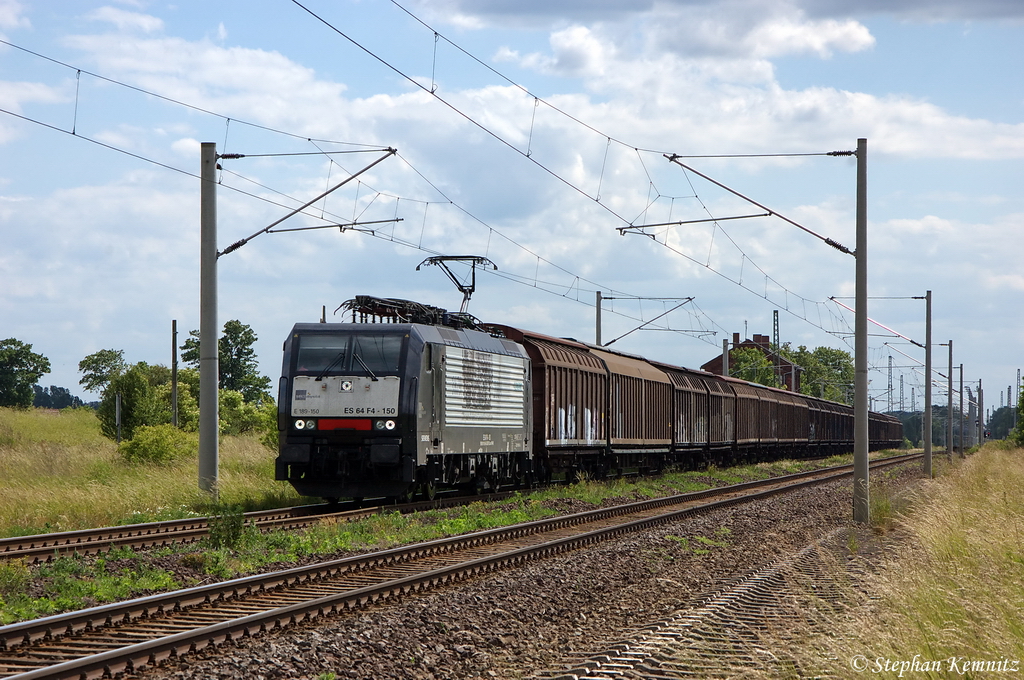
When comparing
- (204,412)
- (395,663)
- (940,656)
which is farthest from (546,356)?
(940,656)

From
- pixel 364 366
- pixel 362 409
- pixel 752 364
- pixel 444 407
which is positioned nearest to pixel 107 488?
pixel 362 409

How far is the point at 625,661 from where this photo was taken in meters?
7.94

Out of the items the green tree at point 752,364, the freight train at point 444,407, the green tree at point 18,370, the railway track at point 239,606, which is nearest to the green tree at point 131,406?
the freight train at point 444,407

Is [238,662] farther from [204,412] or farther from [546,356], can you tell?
[546,356]

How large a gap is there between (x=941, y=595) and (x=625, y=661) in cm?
248

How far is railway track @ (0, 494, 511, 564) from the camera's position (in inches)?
524

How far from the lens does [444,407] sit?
67.9ft

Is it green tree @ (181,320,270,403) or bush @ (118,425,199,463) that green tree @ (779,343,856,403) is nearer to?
green tree @ (181,320,270,403)

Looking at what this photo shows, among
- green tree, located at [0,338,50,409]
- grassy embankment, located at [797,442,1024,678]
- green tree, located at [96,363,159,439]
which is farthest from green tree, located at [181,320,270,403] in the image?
grassy embankment, located at [797,442,1024,678]

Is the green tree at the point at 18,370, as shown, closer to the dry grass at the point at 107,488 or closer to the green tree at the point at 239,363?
the green tree at the point at 239,363

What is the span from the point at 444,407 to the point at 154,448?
9532mm

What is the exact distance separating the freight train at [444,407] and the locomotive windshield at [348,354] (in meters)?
0.02

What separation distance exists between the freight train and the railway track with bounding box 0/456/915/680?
3926 mm

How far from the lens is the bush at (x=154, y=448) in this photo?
26328 mm
